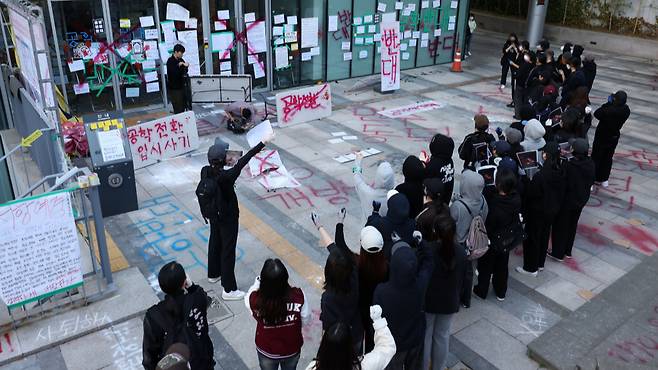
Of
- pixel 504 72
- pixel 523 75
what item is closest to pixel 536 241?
pixel 523 75

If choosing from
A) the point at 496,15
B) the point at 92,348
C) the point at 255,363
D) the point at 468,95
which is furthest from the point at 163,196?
the point at 496,15

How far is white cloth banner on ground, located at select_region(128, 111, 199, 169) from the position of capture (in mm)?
10141

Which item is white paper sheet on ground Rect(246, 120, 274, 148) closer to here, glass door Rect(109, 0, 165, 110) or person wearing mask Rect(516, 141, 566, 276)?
person wearing mask Rect(516, 141, 566, 276)

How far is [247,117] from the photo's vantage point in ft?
41.1

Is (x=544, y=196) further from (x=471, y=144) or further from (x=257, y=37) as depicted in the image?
(x=257, y=37)

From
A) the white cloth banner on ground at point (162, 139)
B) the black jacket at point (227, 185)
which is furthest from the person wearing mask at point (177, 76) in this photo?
the black jacket at point (227, 185)

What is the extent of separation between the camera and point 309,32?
1584cm

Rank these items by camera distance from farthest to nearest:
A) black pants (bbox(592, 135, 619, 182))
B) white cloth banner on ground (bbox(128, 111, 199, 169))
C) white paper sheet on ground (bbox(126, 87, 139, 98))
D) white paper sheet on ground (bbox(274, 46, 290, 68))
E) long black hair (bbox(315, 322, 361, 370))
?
white paper sheet on ground (bbox(274, 46, 290, 68)) → white paper sheet on ground (bbox(126, 87, 139, 98)) → white cloth banner on ground (bbox(128, 111, 199, 169)) → black pants (bbox(592, 135, 619, 182)) → long black hair (bbox(315, 322, 361, 370))

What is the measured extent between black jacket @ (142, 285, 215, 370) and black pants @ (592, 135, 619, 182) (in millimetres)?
8221

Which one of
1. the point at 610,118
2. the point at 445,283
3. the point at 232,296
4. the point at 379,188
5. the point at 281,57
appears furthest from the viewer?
the point at 281,57

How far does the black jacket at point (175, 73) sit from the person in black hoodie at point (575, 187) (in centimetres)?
807

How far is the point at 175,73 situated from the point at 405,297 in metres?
9.17

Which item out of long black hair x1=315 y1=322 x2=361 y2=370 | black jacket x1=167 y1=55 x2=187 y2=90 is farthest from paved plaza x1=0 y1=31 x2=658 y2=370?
long black hair x1=315 y1=322 x2=361 y2=370

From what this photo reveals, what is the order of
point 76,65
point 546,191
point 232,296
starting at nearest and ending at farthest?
1. point 232,296
2. point 546,191
3. point 76,65
